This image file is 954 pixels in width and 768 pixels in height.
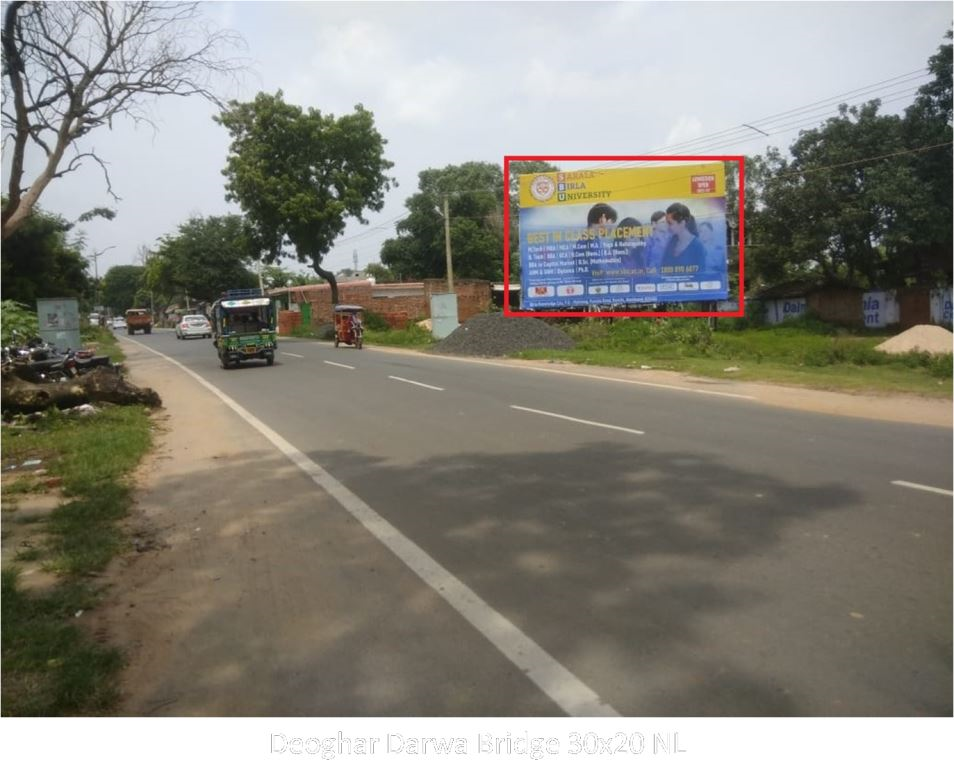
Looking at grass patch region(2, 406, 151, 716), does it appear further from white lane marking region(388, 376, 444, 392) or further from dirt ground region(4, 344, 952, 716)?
white lane marking region(388, 376, 444, 392)

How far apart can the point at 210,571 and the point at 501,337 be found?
23.9 m

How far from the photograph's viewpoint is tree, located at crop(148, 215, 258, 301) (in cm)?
6556

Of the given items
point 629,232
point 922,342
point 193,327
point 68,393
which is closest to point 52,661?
point 68,393

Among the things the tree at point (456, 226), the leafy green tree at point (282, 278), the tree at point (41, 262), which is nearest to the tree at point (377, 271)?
the leafy green tree at point (282, 278)

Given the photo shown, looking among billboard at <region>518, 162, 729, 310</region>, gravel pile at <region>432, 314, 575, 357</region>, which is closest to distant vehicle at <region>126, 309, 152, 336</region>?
gravel pile at <region>432, 314, 575, 357</region>

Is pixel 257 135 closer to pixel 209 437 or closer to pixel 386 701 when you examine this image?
pixel 209 437

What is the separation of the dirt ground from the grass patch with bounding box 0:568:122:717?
0.39 feet

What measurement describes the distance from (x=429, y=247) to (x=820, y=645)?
44695 millimetres

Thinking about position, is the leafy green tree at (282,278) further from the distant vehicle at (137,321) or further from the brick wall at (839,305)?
the brick wall at (839,305)

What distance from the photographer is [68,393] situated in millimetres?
13758

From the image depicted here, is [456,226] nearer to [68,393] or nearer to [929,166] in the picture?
[929,166]

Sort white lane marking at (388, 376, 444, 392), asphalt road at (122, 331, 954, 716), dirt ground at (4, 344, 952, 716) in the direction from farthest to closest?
white lane marking at (388, 376, 444, 392)
dirt ground at (4, 344, 952, 716)
asphalt road at (122, 331, 954, 716)

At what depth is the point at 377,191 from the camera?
40.9 meters

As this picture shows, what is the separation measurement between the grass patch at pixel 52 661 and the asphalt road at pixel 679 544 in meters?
1.92
